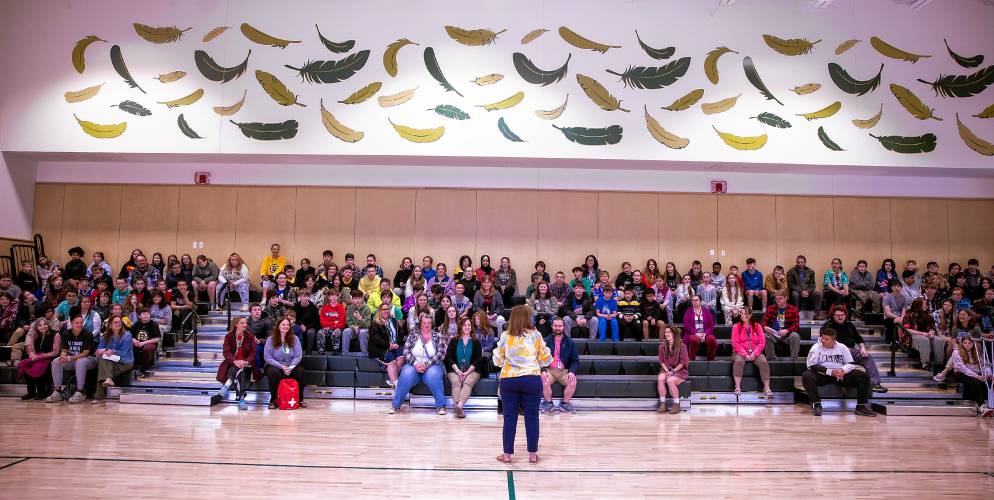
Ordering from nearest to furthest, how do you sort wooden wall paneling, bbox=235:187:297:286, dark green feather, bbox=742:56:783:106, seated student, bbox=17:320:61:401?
seated student, bbox=17:320:61:401
dark green feather, bbox=742:56:783:106
wooden wall paneling, bbox=235:187:297:286

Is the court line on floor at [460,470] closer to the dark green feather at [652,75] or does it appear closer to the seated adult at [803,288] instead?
the seated adult at [803,288]

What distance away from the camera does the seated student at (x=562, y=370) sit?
28.8 feet

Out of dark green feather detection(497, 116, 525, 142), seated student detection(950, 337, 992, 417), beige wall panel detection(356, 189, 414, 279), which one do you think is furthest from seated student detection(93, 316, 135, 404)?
seated student detection(950, 337, 992, 417)

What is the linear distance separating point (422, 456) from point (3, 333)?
8077mm

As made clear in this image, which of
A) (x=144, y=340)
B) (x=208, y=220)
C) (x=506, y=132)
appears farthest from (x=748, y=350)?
(x=208, y=220)

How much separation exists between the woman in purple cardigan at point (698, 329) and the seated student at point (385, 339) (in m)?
4.33

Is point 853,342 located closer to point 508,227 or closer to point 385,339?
point 508,227

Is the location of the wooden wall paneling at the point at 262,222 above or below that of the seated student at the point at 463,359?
above

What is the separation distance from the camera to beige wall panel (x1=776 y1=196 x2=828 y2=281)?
44.7 feet

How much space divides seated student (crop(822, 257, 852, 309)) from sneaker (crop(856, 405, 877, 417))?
3.39 m

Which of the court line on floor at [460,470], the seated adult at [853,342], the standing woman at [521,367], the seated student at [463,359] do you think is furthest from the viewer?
the seated adult at [853,342]

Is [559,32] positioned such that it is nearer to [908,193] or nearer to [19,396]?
[908,193]

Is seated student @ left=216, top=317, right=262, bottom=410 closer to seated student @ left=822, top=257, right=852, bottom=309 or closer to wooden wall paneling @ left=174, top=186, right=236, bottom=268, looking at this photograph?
wooden wall paneling @ left=174, top=186, right=236, bottom=268

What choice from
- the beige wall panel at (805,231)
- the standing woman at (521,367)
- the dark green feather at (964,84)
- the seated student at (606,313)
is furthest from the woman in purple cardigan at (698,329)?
the dark green feather at (964,84)
